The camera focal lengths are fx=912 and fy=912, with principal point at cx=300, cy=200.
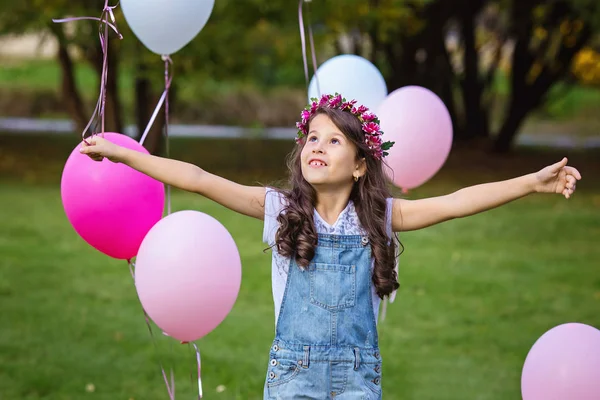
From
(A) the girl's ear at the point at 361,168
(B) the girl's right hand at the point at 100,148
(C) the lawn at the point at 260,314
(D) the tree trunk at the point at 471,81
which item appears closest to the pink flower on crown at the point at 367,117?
(A) the girl's ear at the point at 361,168

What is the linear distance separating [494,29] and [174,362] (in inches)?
568

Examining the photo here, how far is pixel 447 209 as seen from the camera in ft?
8.53

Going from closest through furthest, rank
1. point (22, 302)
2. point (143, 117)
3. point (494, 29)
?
point (22, 302) → point (143, 117) → point (494, 29)

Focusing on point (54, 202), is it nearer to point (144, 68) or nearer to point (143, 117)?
point (144, 68)

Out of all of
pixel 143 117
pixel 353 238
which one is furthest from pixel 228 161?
pixel 353 238

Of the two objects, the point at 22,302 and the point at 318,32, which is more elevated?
the point at 318,32

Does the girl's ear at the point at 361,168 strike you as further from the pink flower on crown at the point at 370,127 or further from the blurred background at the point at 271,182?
the blurred background at the point at 271,182

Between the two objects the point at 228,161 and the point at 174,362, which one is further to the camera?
the point at 228,161

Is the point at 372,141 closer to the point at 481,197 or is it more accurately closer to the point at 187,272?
the point at 481,197

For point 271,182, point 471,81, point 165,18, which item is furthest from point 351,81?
point 471,81

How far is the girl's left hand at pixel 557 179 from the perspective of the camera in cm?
243

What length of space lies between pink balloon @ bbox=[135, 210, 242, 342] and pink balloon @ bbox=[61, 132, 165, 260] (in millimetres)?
265

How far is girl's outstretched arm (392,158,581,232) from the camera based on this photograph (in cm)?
245

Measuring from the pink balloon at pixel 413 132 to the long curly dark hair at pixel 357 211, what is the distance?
1477mm
